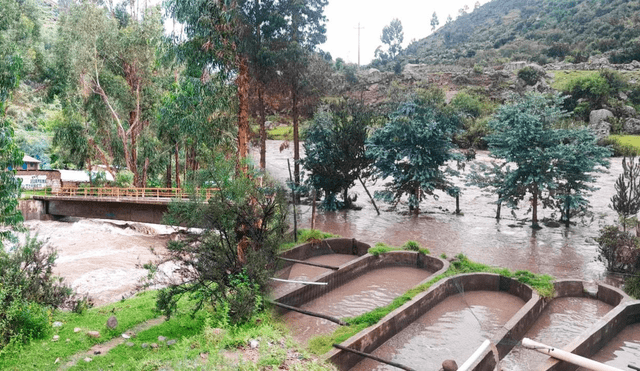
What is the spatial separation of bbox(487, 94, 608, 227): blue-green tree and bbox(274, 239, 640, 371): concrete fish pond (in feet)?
20.7

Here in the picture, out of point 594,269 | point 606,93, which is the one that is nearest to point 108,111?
point 594,269

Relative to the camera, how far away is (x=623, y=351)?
10242 millimetres

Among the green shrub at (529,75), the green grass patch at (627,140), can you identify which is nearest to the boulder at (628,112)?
the green grass patch at (627,140)

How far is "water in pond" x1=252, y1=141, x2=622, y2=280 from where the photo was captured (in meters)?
16.8

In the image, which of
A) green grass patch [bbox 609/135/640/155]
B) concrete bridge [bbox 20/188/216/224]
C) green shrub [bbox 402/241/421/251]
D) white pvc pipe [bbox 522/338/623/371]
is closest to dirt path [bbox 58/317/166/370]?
white pvc pipe [bbox 522/338/623/371]

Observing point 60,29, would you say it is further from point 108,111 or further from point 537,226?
point 537,226

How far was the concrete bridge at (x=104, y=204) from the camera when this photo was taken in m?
24.2

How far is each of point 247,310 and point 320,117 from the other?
57.4ft

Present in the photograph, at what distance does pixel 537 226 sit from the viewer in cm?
2084

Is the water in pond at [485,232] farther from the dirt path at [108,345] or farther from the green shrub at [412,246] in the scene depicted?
the dirt path at [108,345]

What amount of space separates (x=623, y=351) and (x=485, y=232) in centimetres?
1127

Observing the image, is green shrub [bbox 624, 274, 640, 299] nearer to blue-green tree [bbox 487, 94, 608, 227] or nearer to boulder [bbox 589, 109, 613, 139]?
blue-green tree [bbox 487, 94, 608, 227]

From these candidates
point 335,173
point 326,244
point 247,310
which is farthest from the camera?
point 335,173

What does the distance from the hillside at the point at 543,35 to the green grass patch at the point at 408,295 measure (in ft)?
194
